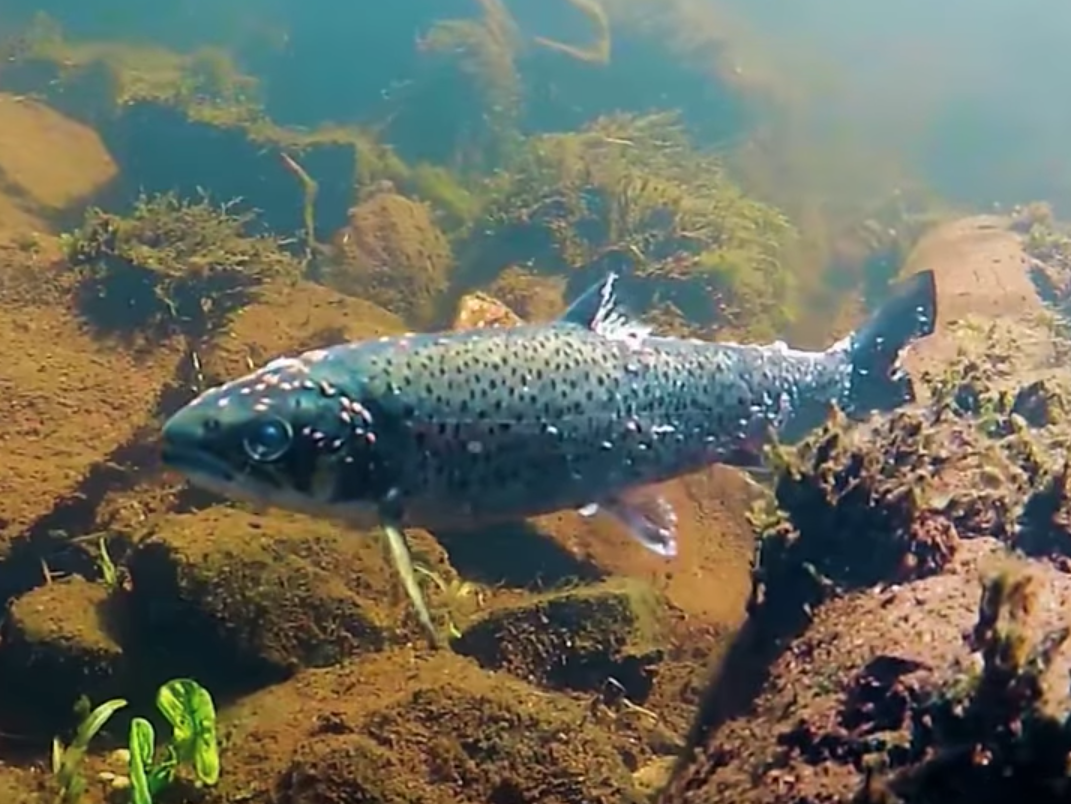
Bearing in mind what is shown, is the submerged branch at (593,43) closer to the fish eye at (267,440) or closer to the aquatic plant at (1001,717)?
the fish eye at (267,440)

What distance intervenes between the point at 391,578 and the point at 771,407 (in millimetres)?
2406

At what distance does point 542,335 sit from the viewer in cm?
495

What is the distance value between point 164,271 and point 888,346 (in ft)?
20.9

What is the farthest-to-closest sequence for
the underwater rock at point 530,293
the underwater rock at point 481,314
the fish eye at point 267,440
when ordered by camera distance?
1. the underwater rock at point 530,293
2. the underwater rock at point 481,314
3. the fish eye at point 267,440

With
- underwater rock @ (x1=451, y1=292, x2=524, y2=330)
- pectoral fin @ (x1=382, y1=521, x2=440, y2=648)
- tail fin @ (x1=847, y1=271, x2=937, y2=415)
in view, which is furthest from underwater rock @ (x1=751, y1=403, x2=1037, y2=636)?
underwater rock @ (x1=451, y1=292, x2=524, y2=330)

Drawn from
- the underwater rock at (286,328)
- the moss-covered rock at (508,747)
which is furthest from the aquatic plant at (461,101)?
the moss-covered rock at (508,747)

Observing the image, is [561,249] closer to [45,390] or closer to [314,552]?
[45,390]

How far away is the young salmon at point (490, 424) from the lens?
13.8 feet

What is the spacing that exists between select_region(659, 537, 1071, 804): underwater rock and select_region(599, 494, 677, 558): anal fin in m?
1.32

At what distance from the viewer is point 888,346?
6.20 meters

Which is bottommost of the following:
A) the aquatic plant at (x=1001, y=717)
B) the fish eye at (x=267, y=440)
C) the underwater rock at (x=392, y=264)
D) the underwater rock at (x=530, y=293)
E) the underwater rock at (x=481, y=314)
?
the underwater rock at (x=392, y=264)

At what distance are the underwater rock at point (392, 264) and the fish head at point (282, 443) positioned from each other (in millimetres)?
7037

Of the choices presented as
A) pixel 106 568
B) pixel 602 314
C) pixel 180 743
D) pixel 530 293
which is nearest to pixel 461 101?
pixel 530 293

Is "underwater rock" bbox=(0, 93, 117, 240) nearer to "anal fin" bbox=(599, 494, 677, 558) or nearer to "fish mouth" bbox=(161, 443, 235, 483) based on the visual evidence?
"fish mouth" bbox=(161, 443, 235, 483)
